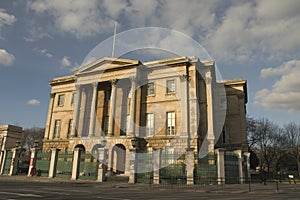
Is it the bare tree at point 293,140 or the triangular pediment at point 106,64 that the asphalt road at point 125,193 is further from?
the bare tree at point 293,140

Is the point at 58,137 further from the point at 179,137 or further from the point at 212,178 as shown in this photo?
the point at 212,178

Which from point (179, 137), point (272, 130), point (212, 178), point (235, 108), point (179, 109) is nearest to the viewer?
point (212, 178)

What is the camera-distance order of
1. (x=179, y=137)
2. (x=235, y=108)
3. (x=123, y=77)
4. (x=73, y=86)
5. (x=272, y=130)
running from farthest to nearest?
1. (x=272, y=130)
2. (x=73, y=86)
3. (x=235, y=108)
4. (x=123, y=77)
5. (x=179, y=137)

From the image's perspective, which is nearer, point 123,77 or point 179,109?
point 179,109

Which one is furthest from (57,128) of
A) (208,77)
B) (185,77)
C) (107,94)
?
(208,77)

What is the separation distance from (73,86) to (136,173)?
22938mm

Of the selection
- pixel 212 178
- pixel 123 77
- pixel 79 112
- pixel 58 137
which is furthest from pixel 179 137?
pixel 58 137

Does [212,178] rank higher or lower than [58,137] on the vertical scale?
lower

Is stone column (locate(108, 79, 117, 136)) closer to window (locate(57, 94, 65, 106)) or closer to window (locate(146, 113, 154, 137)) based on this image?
window (locate(146, 113, 154, 137))

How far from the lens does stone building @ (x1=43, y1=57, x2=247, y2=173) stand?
3047 cm

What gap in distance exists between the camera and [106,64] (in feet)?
116

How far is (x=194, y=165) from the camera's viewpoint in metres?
21.4

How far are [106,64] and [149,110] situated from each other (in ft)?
29.8

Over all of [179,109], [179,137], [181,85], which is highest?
[181,85]
